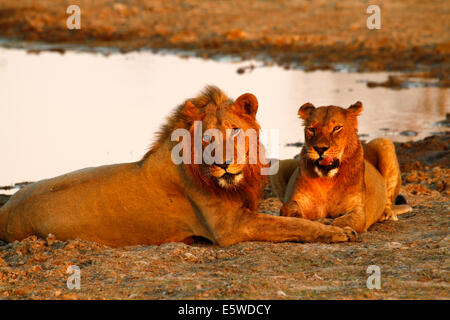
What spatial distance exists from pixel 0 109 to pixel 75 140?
3.12m

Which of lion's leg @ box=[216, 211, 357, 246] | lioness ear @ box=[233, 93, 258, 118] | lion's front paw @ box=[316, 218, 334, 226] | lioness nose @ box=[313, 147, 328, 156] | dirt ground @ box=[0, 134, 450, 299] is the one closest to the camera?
dirt ground @ box=[0, 134, 450, 299]

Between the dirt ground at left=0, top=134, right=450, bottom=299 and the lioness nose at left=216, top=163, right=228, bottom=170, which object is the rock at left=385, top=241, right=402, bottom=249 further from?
the lioness nose at left=216, top=163, right=228, bottom=170

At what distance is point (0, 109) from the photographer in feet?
46.3

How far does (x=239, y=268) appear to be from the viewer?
516 cm

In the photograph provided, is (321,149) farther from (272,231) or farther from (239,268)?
(239,268)

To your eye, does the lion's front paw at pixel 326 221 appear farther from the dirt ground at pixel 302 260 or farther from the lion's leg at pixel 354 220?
the dirt ground at pixel 302 260

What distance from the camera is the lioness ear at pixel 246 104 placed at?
5.66m

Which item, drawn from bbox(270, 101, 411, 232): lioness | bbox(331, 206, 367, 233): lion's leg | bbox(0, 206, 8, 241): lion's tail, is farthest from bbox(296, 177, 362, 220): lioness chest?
bbox(0, 206, 8, 241): lion's tail

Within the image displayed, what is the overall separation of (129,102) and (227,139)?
9.41 m

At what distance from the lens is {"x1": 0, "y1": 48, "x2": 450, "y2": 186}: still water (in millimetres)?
10953

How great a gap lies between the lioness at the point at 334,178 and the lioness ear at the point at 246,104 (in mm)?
671

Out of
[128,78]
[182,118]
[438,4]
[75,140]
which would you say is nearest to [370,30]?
[438,4]

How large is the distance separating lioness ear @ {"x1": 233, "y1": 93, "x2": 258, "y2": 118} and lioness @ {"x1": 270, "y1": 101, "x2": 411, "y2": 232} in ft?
2.20

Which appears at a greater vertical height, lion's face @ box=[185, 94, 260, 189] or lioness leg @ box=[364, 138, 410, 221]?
lion's face @ box=[185, 94, 260, 189]
